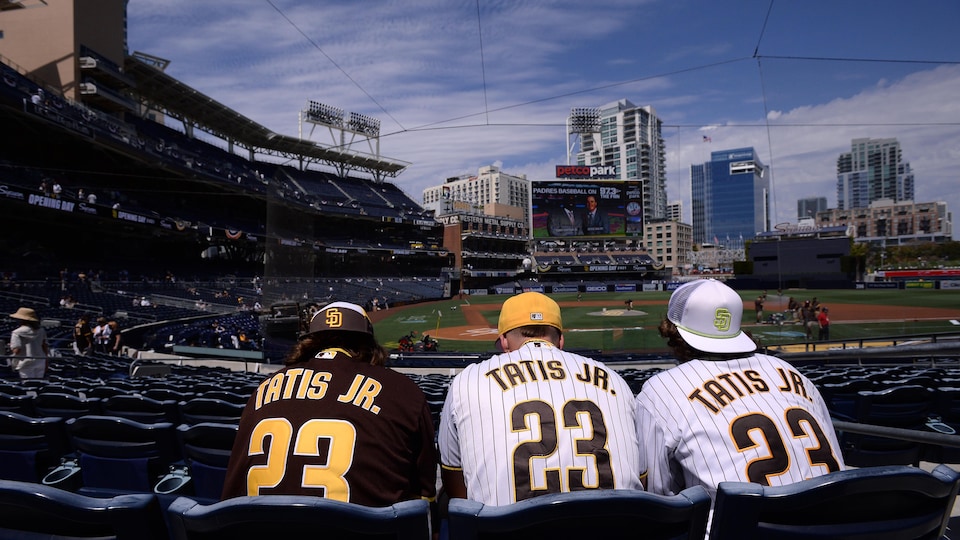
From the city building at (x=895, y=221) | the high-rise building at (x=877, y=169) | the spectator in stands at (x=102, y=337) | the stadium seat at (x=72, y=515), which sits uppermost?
the high-rise building at (x=877, y=169)

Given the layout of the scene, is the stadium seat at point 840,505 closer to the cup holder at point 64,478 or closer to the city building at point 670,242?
the cup holder at point 64,478

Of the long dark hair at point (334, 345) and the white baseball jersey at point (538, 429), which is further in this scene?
the long dark hair at point (334, 345)

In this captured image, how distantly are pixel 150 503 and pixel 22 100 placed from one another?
32305mm

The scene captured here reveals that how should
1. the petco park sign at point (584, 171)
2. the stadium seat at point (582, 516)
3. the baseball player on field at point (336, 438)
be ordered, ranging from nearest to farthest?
the stadium seat at point (582, 516)
the baseball player on field at point (336, 438)
the petco park sign at point (584, 171)

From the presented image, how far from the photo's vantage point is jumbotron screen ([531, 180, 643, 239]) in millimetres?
61375

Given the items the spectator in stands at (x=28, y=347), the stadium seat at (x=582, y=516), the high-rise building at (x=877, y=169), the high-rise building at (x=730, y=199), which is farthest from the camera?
the high-rise building at (x=730, y=199)

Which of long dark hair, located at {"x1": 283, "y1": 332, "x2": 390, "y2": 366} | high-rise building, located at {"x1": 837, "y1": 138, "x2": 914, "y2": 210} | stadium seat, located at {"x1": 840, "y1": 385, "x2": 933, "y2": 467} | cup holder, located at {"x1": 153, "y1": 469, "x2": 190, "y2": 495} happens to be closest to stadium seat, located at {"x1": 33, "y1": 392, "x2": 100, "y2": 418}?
cup holder, located at {"x1": 153, "y1": 469, "x2": 190, "y2": 495}

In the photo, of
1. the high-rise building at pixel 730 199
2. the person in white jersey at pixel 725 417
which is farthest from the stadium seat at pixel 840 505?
the high-rise building at pixel 730 199

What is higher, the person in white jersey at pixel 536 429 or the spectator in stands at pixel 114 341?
the person in white jersey at pixel 536 429

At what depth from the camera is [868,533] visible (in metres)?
1.45

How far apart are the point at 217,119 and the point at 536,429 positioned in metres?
51.8

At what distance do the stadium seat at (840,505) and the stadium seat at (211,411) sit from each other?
12.5ft

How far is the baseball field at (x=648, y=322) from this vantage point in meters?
15.7

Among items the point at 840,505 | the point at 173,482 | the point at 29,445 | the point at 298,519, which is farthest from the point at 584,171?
the point at 298,519
